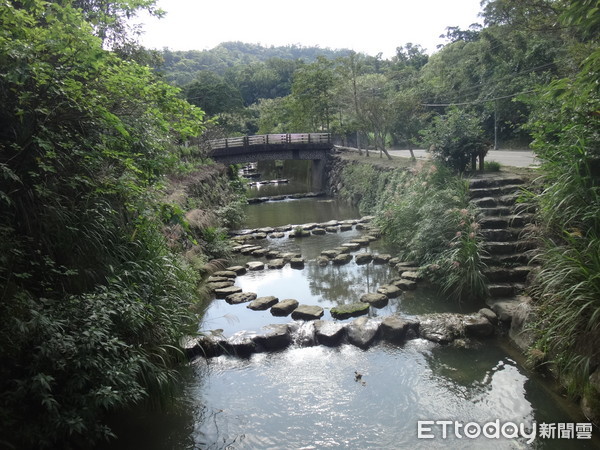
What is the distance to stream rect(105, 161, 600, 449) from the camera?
4.02 meters

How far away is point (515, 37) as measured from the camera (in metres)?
21.3

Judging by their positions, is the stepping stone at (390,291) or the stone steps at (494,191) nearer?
the stepping stone at (390,291)

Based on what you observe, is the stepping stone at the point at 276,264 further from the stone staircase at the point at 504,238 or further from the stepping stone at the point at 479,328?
the stepping stone at the point at 479,328

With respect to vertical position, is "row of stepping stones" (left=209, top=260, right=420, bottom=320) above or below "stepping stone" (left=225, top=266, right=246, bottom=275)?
below

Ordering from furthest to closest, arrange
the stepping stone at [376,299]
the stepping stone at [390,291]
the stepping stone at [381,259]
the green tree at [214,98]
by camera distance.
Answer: the green tree at [214,98], the stepping stone at [381,259], the stepping stone at [390,291], the stepping stone at [376,299]

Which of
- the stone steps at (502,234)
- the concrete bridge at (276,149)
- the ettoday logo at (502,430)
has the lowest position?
the ettoday logo at (502,430)

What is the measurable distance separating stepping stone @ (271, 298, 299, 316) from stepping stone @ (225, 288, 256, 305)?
30.2 inches

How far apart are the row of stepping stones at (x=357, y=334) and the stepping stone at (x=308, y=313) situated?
1.32 feet

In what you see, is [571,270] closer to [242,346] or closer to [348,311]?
[348,311]

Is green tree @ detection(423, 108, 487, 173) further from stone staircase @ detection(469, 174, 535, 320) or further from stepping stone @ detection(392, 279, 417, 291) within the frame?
stepping stone @ detection(392, 279, 417, 291)

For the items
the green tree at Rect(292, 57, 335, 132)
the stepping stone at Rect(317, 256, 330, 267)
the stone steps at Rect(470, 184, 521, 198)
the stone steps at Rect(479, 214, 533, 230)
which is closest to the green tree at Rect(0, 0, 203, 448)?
the stepping stone at Rect(317, 256, 330, 267)

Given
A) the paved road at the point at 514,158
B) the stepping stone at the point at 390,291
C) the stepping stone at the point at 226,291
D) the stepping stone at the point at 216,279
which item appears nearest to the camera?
the stepping stone at the point at 390,291

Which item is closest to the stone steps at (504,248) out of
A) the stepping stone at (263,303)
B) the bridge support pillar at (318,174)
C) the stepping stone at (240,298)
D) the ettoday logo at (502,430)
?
the ettoday logo at (502,430)

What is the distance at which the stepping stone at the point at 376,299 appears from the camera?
720 centimetres
